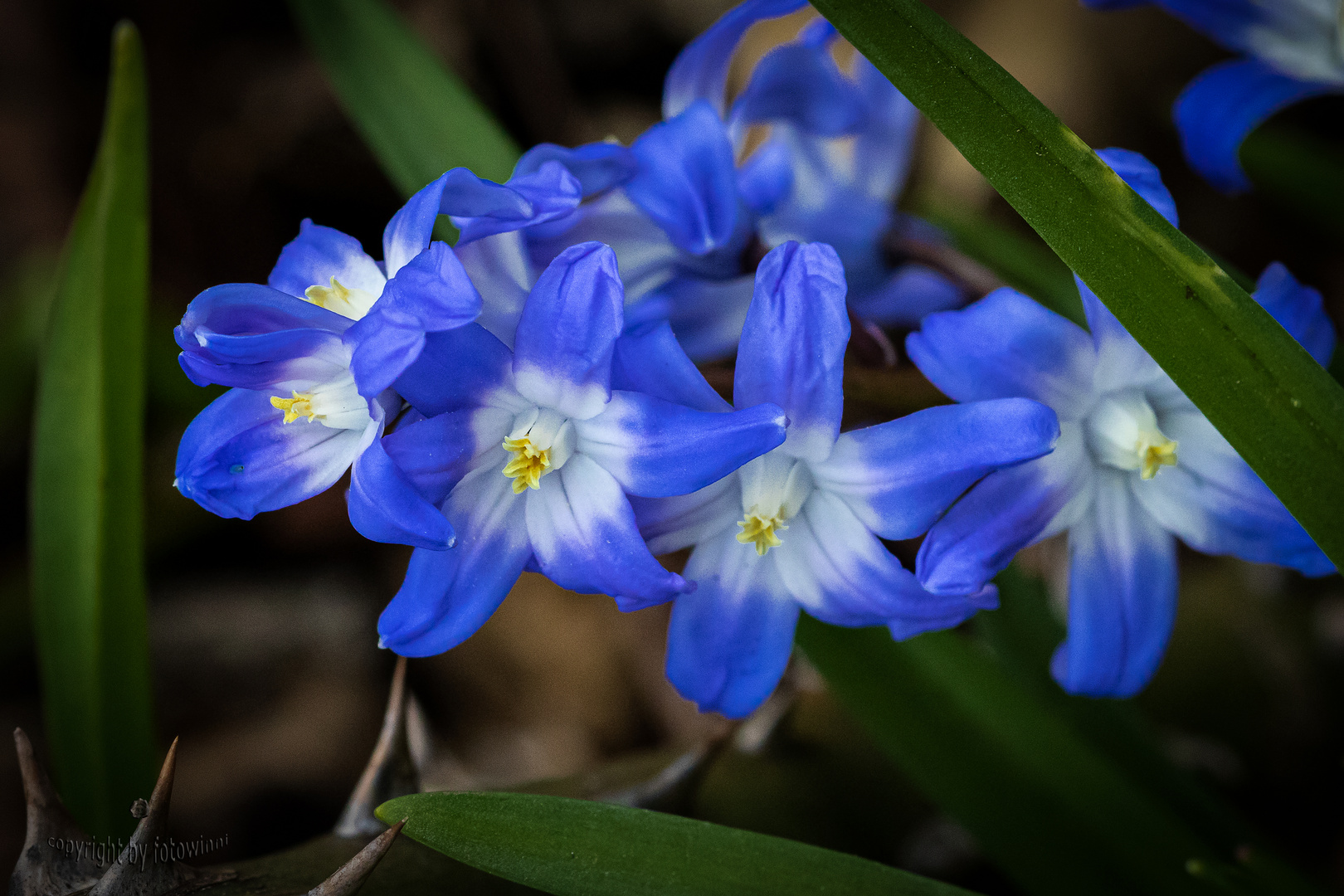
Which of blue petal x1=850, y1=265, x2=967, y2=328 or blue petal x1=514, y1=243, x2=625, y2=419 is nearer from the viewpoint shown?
blue petal x1=514, y1=243, x2=625, y2=419

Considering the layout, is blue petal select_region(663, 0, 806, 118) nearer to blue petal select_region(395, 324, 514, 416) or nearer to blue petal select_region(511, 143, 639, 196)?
blue petal select_region(511, 143, 639, 196)

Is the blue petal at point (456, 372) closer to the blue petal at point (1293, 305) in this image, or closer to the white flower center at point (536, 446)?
the white flower center at point (536, 446)

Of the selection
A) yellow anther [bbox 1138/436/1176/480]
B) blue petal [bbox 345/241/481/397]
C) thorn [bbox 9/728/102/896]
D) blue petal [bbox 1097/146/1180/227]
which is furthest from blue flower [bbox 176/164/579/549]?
yellow anther [bbox 1138/436/1176/480]

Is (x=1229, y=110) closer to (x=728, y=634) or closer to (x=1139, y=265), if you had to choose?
(x=1139, y=265)

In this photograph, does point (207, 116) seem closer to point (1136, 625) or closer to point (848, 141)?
point (848, 141)

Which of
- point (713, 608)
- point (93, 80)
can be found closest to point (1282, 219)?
point (713, 608)
